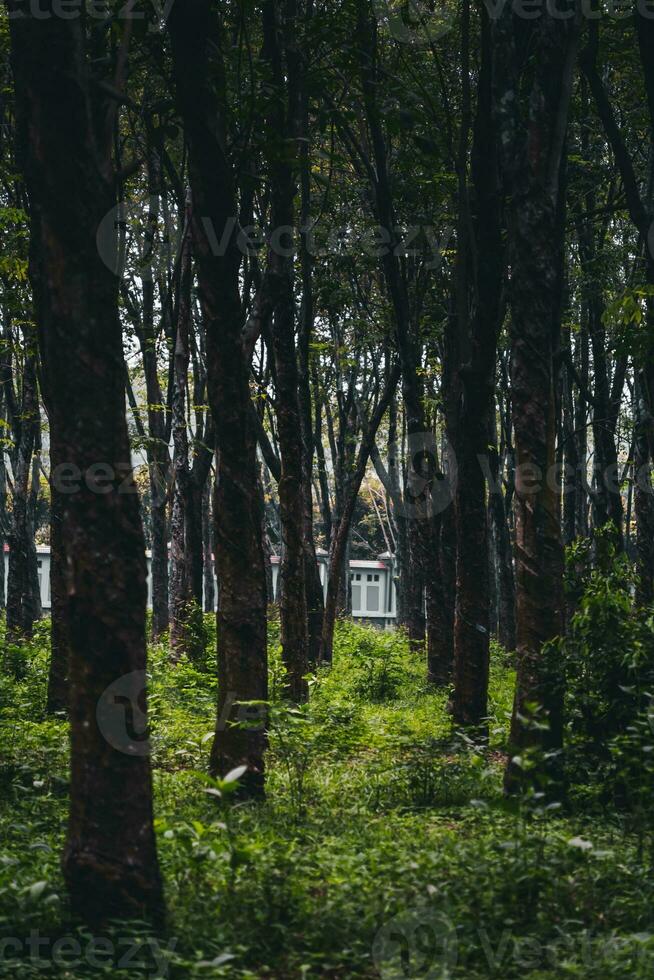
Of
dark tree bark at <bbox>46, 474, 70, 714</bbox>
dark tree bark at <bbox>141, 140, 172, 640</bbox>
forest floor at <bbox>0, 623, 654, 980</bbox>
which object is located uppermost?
dark tree bark at <bbox>141, 140, 172, 640</bbox>

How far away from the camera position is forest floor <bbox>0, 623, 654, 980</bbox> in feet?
16.3

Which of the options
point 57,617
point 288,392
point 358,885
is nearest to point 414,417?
point 288,392

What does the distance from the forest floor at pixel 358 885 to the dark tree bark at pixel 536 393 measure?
55 cm

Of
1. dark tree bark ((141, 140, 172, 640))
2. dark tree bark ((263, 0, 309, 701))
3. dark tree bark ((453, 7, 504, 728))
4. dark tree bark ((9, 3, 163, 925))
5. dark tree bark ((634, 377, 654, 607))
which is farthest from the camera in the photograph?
dark tree bark ((141, 140, 172, 640))

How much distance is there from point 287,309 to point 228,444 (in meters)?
4.36

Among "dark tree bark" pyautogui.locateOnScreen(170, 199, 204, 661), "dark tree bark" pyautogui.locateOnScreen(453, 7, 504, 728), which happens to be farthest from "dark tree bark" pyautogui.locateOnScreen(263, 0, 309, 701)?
"dark tree bark" pyautogui.locateOnScreen(170, 199, 204, 661)

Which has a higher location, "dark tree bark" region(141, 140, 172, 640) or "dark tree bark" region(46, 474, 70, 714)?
"dark tree bark" region(141, 140, 172, 640)

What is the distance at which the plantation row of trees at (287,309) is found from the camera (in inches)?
210

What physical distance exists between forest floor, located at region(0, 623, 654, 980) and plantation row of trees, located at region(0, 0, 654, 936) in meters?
0.36

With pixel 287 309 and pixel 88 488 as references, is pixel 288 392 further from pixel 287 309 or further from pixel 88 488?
pixel 88 488

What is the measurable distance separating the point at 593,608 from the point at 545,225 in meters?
2.78

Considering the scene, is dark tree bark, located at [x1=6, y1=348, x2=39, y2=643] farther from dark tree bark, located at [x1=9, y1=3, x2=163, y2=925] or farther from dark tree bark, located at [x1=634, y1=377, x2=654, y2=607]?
dark tree bark, located at [x1=9, y1=3, x2=163, y2=925]

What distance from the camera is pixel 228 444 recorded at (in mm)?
8117

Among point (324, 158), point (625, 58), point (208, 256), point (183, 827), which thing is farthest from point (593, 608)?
point (324, 158)
